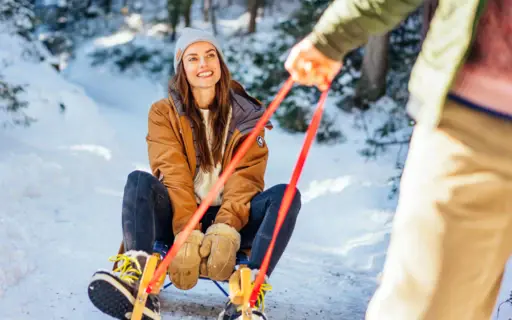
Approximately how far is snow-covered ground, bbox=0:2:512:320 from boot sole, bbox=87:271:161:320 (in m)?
0.32

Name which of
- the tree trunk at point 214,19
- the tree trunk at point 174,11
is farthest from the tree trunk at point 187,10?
the tree trunk at point 214,19

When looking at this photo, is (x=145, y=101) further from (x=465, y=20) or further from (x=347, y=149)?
(x=465, y=20)

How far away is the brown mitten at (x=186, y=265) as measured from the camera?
250 cm

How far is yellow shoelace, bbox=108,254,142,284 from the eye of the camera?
93.6 inches

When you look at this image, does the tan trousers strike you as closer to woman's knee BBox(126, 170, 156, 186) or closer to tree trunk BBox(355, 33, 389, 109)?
woman's knee BBox(126, 170, 156, 186)

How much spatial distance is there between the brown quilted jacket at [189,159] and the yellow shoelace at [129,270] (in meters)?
0.32

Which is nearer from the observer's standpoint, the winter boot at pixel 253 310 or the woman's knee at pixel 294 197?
the winter boot at pixel 253 310

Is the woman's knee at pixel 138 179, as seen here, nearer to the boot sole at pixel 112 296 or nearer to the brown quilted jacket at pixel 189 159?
the brown quilted jacket at pixel 189 159

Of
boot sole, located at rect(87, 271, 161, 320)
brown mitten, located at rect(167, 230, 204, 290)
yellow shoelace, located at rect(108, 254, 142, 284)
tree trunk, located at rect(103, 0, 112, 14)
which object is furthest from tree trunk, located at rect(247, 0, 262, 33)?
boot sole, located at rect(87, 271, 161, 320)

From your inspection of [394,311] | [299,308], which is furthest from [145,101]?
[394,311]

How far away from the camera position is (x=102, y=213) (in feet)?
13.7

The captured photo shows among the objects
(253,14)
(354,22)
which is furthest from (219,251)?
(253,14)

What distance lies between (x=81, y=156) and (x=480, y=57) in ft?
14.8

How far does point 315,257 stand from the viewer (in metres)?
3.87
